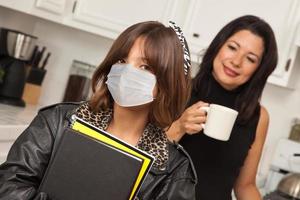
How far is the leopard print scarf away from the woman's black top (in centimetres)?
45

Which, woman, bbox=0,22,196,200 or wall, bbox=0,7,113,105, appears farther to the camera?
wall, bbox=0,7,113,105

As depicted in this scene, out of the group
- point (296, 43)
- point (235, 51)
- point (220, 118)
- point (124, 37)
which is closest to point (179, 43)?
point (124, 37)

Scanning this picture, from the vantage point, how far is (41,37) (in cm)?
281

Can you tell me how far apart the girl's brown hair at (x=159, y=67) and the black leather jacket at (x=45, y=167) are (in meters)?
0.08

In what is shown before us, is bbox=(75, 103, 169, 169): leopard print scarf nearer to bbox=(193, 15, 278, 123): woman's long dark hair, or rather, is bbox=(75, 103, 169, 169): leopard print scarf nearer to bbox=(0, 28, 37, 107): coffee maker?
bbox=(193, 15, 278, 123): woman's long dark hair

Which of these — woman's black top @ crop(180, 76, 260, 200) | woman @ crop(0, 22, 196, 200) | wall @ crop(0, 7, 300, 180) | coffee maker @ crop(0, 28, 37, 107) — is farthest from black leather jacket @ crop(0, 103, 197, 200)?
wall @ crop(0, 7, 300, 180)

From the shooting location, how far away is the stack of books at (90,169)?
825 millimetres

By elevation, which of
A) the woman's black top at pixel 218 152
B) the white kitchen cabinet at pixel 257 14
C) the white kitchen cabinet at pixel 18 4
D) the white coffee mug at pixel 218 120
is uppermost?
the white kitchen cabinet at pixel 257 14

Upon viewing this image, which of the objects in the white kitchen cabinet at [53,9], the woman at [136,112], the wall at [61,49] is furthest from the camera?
the wall at [61,49]

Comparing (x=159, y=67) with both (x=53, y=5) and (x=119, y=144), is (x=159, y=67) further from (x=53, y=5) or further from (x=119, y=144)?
(x=53, y=5)

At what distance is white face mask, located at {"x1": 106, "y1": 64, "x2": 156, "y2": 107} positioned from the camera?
3.16 ft

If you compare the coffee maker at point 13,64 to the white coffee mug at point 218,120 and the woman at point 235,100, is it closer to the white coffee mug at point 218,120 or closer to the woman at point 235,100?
the woman at point 235,100

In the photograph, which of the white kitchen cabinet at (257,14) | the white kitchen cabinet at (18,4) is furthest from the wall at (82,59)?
the white kitchen cabinet at (18,4)

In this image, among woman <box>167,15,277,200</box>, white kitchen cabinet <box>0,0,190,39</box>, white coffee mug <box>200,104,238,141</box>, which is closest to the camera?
white coffee mug <box>200,104,238,141</box>
